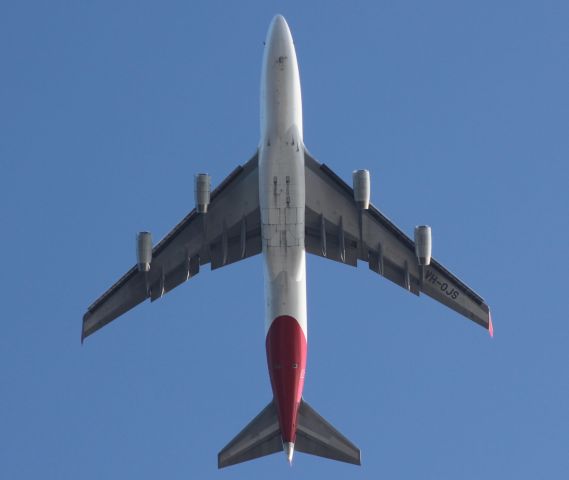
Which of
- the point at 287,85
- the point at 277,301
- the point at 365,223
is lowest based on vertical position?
the point at 277,301

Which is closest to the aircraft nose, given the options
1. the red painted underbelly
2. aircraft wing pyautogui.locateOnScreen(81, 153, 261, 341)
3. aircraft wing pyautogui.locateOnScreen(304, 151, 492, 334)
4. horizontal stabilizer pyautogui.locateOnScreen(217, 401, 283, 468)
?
aircraft wing pyautogui.locateOnScreen(304, 151, 492, 334)

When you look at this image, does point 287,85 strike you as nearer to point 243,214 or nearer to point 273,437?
point 243,214

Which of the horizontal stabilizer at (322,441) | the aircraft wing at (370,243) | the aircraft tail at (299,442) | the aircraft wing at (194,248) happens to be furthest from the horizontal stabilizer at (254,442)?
the aircraft wing at (370,243)

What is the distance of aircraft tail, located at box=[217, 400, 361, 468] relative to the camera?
55625 mm

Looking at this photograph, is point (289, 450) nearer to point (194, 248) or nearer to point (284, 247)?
point (284, 247)

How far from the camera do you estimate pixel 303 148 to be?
5744cm

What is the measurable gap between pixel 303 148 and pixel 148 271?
824 centimetres

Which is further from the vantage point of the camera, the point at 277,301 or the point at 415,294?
the point at 415,294

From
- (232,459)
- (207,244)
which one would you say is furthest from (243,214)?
(232,459)

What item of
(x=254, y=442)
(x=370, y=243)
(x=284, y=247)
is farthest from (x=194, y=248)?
(x=254, y=442)

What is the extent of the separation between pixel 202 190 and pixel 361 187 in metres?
6.20

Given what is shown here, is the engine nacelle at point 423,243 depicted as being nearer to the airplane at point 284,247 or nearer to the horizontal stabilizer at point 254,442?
the airplane at point 284,247

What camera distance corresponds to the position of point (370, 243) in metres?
59.9

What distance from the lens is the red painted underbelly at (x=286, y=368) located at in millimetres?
54969
